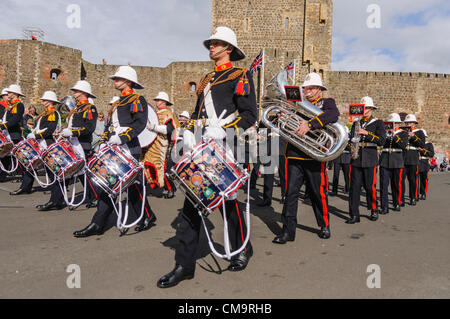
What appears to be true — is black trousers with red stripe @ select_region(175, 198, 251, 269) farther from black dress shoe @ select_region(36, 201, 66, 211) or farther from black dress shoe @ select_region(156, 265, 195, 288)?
black dress shoe @ select_region(36, 201, 66, 211)

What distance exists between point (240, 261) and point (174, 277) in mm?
768

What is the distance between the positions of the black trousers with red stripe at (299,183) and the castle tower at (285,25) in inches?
1219

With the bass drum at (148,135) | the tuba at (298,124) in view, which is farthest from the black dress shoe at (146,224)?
the tuba at (298,124)

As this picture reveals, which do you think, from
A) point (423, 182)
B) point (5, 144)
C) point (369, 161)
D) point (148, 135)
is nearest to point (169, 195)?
point (148, 135)

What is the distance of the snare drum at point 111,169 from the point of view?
13.3 feet

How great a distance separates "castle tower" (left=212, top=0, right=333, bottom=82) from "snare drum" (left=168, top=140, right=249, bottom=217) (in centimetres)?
3247

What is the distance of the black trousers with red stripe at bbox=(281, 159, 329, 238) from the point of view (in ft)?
14.5

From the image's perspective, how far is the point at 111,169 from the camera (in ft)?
13.4

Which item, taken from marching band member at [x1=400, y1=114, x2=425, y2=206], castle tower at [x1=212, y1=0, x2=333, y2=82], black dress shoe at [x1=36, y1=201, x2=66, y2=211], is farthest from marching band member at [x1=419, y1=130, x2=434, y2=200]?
castle tower at [x1=212, y1=0, x2=333, y2=82]

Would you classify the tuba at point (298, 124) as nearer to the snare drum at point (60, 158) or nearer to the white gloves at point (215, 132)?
the white gloves at point (215, 132)

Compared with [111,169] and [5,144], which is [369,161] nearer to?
[111,169]
